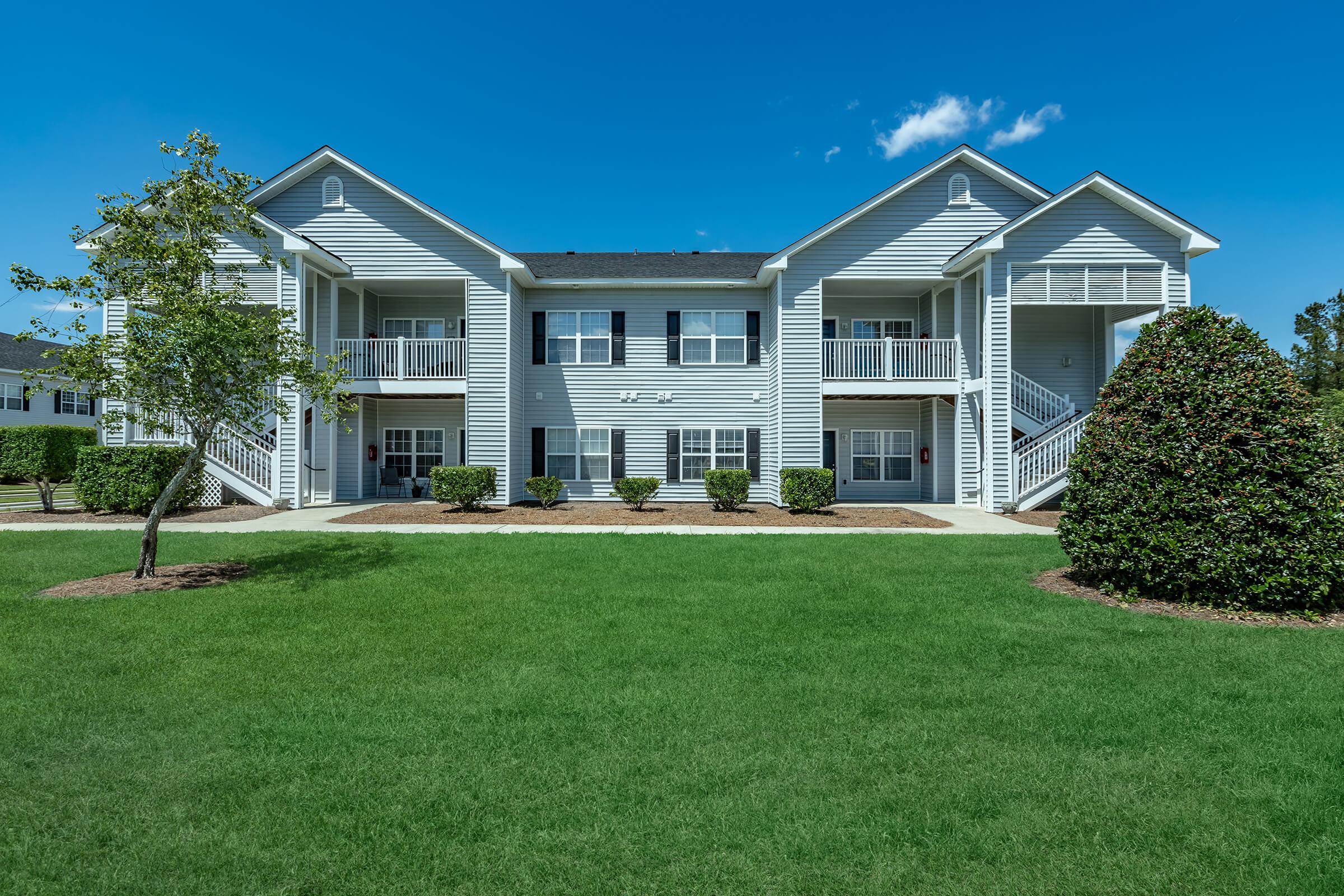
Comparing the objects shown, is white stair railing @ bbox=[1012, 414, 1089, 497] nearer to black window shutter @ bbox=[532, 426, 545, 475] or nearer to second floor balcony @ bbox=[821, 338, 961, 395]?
second floor balcony @ bbox=[821, 338, 961, 395]

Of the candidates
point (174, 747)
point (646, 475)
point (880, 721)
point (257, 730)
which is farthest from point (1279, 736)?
point (646, 475)

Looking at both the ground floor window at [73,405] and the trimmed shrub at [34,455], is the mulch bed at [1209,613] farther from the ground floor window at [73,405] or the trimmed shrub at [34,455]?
the ground floor window at [73,405]

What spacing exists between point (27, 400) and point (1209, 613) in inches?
1587

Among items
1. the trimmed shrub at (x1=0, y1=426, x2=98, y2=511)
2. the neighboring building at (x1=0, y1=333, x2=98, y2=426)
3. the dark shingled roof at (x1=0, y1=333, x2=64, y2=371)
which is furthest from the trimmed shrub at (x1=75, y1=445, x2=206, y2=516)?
the dark shingled roof at (x1=0, y1=333, x2=64, y2=371)

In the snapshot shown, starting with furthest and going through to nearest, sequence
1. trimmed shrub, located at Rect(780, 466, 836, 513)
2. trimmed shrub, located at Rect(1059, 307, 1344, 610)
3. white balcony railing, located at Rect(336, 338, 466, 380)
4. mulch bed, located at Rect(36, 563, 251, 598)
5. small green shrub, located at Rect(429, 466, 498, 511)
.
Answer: white balcony railing, located at Rect(336, 338, 466, 380) → small green shrub, located at Rect(429, 466, 498, 511) → trimmed shrub, located at Rect(780, 466, 836, 513) → mulch bed, located at Rect(36, 563, 251, 598) → trimmed shrub, located at Rect(1059, 307, 1344, 610)

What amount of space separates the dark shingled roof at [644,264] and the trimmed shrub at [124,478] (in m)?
10.5

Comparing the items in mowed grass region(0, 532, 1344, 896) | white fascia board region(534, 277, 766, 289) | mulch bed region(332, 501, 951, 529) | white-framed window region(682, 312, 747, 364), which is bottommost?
mowed grass region(0, 532, 1344, 896)

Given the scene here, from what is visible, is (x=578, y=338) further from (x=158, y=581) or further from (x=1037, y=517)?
(x=158, y=581)

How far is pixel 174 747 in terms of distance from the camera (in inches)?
152

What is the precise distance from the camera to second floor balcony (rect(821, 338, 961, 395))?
18625 mm

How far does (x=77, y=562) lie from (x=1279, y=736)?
41.5 ft

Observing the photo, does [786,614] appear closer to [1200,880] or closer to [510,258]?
[1200,880]

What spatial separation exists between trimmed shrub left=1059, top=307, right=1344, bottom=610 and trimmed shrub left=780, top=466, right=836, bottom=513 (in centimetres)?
844

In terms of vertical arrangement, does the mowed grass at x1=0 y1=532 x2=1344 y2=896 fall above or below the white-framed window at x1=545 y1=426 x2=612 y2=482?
below
